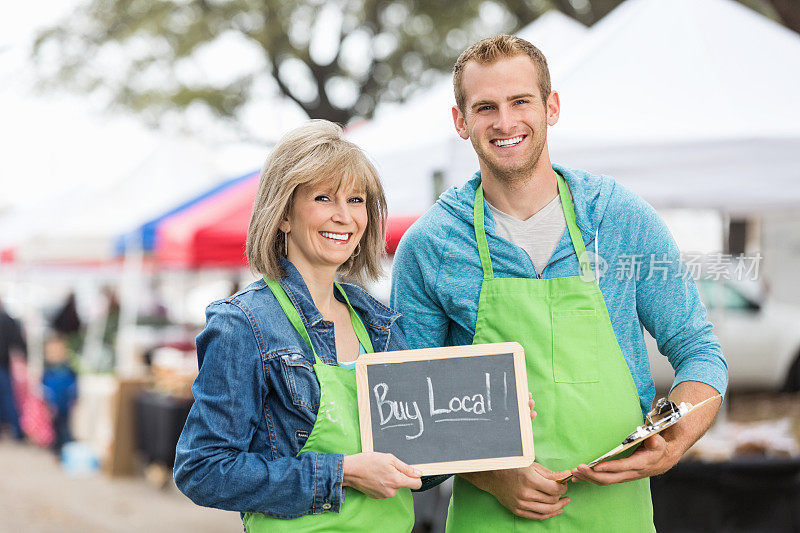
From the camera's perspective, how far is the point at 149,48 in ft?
57.1

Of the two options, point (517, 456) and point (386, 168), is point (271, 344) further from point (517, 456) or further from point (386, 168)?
point (386, 168)

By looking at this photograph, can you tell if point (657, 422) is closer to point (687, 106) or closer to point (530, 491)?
point (530, 491)

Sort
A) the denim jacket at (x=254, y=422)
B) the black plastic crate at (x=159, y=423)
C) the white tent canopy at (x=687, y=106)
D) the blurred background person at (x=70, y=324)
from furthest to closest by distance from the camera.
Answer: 1. the blurred background person at (x=70, y=324)
2. the black plastic crate at (x=159, y=423)
3. the white tent canopy at (x=687, y=106)
4. the denim jacket at (x=254, y=422)

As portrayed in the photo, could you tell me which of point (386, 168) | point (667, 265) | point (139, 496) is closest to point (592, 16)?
point (386, 168)

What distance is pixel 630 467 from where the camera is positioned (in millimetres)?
2025

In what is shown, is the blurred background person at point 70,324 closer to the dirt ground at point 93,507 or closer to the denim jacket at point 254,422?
the dirt ground at point 93,507

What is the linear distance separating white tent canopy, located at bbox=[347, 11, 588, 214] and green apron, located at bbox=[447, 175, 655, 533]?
63.6 inches

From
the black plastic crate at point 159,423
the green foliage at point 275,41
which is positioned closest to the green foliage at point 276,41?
the green foliage at point 275,41

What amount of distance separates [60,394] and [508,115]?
32.3ft

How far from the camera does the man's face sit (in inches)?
85.4

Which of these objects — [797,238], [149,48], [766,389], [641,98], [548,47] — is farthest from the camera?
[149,48]

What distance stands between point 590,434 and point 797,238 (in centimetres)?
898

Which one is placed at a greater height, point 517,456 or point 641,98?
point 641,98

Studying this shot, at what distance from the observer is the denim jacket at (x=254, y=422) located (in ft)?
6.24
